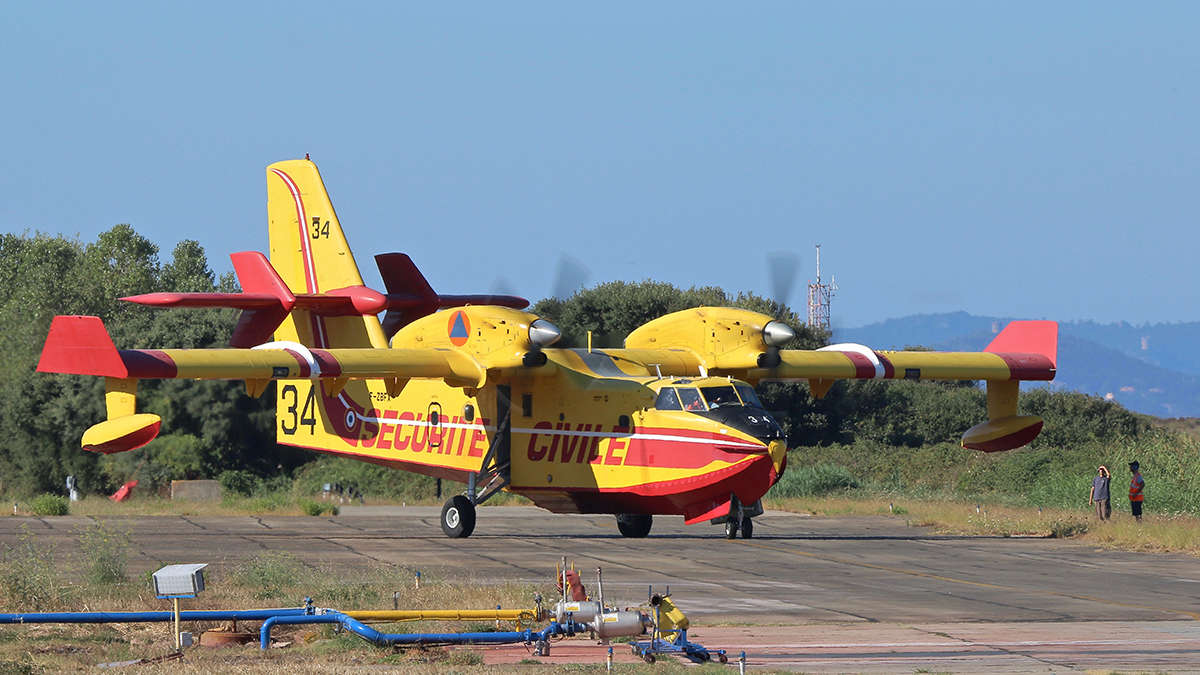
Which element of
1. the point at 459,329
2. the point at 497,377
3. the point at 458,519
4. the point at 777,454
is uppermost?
the point at 459,329

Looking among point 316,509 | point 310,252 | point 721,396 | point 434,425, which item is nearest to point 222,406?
point 316,509

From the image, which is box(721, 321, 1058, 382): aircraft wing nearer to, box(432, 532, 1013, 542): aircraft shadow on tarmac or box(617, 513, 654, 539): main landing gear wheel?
box(432, 532, 1013, 542): aircraft shadow on tarmac

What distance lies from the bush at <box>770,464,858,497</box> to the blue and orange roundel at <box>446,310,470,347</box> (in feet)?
62.7

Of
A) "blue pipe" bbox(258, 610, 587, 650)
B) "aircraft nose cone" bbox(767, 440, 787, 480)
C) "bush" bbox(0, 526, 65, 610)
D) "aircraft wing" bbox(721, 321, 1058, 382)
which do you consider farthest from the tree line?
"blue pipe" bbox(258, 610, 587, 650)

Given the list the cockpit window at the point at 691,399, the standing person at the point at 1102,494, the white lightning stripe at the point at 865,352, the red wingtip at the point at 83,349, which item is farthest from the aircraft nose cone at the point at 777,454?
the red wingtip at the point at 83,349

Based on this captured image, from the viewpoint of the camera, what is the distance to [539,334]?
2664 centimetres

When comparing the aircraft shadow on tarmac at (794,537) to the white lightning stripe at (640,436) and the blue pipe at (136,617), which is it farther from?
the blue pipe at (136,617)

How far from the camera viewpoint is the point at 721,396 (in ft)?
87.4

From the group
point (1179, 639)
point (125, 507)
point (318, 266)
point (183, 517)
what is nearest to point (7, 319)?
point (125, 507)

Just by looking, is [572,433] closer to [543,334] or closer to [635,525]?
[543,334]

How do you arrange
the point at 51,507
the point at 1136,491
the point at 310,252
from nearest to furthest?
the point at 1136,491, the point at 310,252, the point at 51,507

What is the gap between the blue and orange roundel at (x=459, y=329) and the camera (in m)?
27.2

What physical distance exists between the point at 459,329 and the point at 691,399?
14.6 feet

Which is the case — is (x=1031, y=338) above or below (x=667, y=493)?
above
